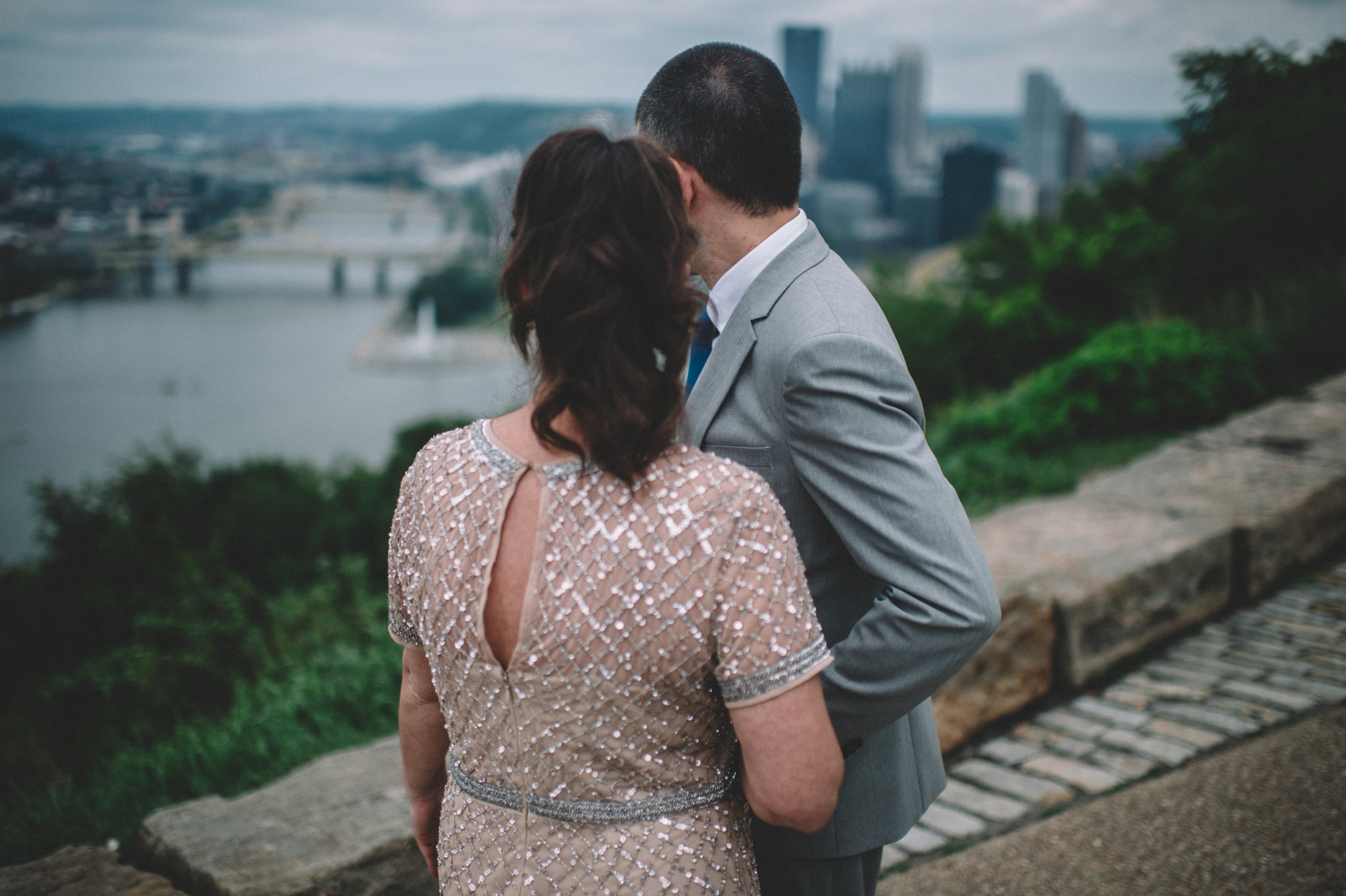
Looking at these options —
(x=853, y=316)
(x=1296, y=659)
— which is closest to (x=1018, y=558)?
(x=1296, y=659)

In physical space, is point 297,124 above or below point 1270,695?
above

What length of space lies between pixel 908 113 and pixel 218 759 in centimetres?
12826

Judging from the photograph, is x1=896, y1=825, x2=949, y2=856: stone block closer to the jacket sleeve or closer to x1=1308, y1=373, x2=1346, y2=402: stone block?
the jacket sleeve

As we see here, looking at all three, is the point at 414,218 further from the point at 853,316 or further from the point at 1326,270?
the point at 853,316

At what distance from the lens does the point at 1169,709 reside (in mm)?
3137

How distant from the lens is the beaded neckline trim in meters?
1.00

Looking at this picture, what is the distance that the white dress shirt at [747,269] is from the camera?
4.48 feet

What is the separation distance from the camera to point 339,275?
61.2m

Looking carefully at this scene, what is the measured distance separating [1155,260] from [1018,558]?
11841 millimetres

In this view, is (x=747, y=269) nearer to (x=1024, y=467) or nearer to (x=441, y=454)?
(x=441, y=454)

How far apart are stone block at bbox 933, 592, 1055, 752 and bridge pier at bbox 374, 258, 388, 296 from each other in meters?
65.4

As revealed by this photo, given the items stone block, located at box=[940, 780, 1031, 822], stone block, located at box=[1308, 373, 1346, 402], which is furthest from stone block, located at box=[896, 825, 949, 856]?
stone block, located at box=[1308, 373, 1346, 402]

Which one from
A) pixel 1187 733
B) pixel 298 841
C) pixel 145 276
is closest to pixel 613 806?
pixel 298 841

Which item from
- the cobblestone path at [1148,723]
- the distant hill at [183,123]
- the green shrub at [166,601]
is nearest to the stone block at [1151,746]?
the cobblestone path at [1148,723]
